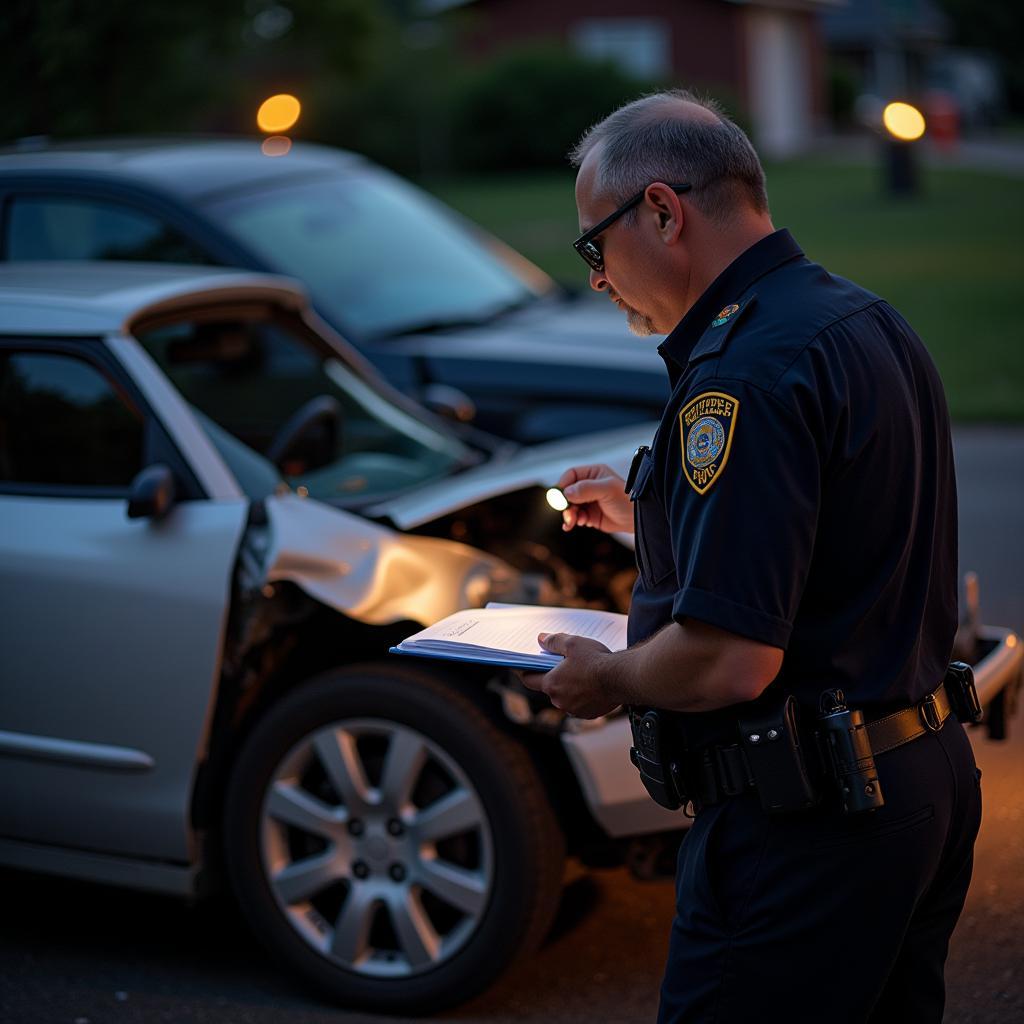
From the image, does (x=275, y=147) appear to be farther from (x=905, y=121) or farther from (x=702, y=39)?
(x=702, y=39)

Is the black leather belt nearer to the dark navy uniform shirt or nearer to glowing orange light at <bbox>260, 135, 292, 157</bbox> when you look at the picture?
the dark navy uniform shirt

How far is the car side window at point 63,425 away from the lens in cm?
417

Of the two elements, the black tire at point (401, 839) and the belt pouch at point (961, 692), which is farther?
the black tire at point (401, 839)

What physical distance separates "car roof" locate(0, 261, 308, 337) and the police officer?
Answer: 7.20ft

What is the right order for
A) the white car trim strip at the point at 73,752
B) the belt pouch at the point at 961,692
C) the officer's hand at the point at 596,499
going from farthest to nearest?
the white car trim strip at the point at 73,752, the officer's hand at the point at 596,499, the belt pouch at the point at 961,692

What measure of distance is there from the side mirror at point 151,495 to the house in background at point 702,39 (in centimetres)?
3955

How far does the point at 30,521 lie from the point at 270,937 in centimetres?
120

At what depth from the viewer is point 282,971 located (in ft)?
12.3

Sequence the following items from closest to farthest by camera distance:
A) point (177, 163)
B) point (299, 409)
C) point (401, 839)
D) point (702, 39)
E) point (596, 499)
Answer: point (596, 499), point (401, 839), point (299, 409), point (177, 163), point (702, 39)

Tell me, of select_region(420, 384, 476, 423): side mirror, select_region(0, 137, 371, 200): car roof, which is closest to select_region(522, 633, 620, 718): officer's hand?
select_region(420, 384, 476, 423): side mirror

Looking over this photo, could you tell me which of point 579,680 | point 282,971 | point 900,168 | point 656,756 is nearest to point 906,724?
point 656,756

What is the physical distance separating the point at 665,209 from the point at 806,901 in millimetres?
973

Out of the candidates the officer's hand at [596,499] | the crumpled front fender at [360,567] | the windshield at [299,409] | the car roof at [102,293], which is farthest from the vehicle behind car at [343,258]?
the officer's hand at [596,499]

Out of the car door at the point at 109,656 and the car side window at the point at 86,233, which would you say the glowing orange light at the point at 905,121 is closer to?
the car side window at the point at 86,233
